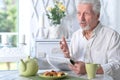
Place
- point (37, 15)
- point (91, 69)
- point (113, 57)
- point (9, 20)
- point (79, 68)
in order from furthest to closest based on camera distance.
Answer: point (9, 20)
point (37, 15)
point (113, 57)
point (79, 68)
point (91, 69)

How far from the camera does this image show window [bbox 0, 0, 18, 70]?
3406 millimetres

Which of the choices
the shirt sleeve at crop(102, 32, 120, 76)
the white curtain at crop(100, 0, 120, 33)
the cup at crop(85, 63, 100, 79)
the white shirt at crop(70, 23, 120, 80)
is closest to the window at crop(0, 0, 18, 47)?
the white curtain at crop(100, 0, 120, 33)

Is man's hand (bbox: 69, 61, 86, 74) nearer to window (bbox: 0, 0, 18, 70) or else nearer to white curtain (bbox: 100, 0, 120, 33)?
white curtain (bbox: 100, 0, 120, 33)

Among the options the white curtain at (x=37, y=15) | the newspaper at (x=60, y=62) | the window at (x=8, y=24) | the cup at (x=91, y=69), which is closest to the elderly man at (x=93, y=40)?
the newspaper at (x=60, y=62)

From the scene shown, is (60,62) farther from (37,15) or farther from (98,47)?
(37,15)

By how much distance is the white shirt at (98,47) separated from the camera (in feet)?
6.01

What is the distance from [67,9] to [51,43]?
1.79 ft

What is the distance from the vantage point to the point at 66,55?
171cm

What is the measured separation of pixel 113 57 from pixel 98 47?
16 centimetres

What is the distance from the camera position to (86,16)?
6.26 feet

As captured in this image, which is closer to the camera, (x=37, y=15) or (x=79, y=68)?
(x=79, y=68)

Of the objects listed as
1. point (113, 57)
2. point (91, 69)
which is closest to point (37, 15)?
point (113, 57)

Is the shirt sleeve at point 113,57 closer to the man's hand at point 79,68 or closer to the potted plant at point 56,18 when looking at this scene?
the man's hand at point 79,68

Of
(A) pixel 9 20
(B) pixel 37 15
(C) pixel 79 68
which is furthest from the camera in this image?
(A) pixel 9 20
